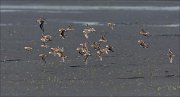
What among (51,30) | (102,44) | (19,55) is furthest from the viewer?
(51,30)

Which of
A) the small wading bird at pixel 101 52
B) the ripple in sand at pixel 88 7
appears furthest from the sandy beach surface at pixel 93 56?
the small wading bird at pixel 101 52

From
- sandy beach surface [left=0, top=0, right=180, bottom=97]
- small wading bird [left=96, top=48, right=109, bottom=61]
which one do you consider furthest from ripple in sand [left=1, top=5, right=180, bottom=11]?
small wading bird [left=96, top=48, right=109, bottom=61]

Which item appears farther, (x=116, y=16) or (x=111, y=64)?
(x=116, y=16)

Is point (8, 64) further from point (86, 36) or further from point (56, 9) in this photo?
point (56, 9)

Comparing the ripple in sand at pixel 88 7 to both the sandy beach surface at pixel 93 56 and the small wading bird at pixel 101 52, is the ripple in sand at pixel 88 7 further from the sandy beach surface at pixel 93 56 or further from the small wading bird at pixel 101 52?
the small wading bird at pixel 101 52

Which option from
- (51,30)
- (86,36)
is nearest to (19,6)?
(51,30)

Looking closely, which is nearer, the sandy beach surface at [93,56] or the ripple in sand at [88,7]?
the sandy beach surface at [93,56]

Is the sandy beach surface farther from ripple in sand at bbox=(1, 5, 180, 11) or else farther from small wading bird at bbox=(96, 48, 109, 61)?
small wading bird at bbox=(96, 48, 109, 61)

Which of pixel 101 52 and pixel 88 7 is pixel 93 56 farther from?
pixel 88 7

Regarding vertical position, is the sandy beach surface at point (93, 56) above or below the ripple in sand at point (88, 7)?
above
